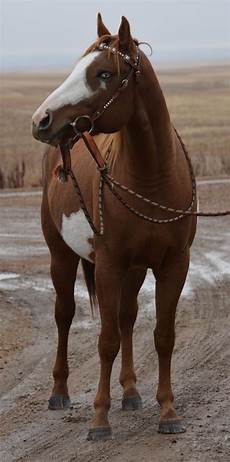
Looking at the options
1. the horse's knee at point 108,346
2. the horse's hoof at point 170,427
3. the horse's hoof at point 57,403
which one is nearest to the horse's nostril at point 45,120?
the horse's knee at point 108,346

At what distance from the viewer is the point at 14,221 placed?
16609 mm

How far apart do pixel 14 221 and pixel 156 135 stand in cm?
1046

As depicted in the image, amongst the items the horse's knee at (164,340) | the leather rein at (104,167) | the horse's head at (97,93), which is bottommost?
the horse's knee at (164,340)

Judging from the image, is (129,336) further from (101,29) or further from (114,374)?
(101,29)

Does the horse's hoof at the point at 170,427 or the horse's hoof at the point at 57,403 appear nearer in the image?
the horse's hoof at the point at 170,427

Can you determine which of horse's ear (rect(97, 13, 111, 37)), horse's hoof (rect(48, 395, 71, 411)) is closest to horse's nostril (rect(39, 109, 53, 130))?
horse's ear (rect(97, 13, 111, 37))

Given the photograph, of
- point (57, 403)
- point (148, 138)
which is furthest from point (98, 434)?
point (148, 138)

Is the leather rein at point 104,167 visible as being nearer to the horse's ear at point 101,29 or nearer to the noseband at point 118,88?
the noseband at point 118,88

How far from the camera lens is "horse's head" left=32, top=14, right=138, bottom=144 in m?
5.83

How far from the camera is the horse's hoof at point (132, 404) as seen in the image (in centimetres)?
728

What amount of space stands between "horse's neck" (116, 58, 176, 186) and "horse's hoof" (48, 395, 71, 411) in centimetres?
186

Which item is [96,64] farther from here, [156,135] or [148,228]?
[148,228]

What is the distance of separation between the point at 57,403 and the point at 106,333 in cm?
116

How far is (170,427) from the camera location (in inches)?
263
